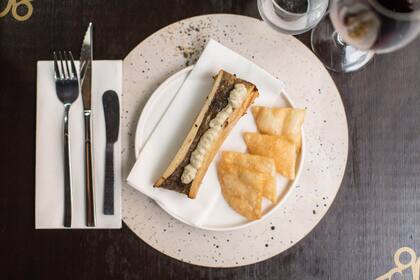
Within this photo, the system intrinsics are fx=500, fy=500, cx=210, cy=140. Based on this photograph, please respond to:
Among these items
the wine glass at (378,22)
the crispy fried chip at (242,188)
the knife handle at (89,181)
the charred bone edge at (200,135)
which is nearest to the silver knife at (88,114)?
the knife handle at (89,181)

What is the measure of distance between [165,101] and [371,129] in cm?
40

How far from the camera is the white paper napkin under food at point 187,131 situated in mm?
928

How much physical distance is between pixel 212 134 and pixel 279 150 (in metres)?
0.13

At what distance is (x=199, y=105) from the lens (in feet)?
3.12

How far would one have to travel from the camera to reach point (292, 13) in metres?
0.94

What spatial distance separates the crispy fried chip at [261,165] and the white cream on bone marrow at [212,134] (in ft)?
0.17

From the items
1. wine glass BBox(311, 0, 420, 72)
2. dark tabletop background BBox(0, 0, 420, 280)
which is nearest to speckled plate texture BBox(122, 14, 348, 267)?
dark tabletop background BBox(0, 0, 420, 280)

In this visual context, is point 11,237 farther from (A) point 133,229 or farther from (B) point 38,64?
(B) point 38,64

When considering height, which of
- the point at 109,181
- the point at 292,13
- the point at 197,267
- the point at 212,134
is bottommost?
the point at 197,267

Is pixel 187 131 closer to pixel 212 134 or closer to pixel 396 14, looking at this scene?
pixel 212 134

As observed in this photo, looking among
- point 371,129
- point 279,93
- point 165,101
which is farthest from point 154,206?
point 371,129

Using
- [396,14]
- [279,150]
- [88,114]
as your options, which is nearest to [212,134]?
[279,150]

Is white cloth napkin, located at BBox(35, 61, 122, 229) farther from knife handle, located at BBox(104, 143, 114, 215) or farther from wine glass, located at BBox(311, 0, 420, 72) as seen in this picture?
wine glass, located at BBox(311, 0, 420, 72)

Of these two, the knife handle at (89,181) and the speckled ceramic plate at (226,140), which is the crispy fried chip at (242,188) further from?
the knife handle at (89,181)
